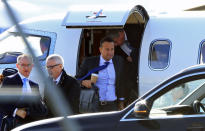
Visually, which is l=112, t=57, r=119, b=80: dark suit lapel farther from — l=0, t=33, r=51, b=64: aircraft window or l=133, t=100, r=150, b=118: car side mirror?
l=0, t=33, r=51, b=64: aircraft window

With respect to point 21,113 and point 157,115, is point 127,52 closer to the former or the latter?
point 21,113

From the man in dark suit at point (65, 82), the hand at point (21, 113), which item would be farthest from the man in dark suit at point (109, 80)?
the hand at point (21, 113)

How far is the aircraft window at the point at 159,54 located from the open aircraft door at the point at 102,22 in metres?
0.31

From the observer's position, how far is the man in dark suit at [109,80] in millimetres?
6820

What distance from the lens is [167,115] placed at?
4.39 metres

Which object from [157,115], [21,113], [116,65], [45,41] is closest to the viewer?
[157,115]

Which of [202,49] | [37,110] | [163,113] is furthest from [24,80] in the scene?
[202,49]

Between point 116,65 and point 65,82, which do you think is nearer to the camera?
point 65,82

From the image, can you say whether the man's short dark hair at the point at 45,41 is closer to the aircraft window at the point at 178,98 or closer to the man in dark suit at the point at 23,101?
the man in dark suit at the point at 23,101

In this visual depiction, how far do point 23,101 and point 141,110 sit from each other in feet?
6.21

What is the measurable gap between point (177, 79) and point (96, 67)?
274cm

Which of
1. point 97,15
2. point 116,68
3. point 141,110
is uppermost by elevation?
point 97,15

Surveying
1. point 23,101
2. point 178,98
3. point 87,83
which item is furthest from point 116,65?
point 178,98

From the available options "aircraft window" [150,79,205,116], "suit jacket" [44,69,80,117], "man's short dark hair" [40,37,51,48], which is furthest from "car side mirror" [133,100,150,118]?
"man's short dark hair" [40,37,51,48]
